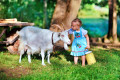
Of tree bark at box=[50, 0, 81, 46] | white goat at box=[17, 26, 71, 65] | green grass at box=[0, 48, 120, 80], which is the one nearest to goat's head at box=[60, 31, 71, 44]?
white goat at box=[17, 26, 71, 65]

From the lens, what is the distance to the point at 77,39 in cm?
733

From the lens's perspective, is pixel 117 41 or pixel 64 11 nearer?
pixel 64 11

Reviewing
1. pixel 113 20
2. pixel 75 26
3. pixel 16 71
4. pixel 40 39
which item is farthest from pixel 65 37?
pixel 113 20

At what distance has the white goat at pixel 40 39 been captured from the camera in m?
7.08

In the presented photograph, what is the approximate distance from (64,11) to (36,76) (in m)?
5.47

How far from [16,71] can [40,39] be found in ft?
4.69

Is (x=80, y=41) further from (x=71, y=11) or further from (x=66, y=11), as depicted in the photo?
(x=66, y=11)

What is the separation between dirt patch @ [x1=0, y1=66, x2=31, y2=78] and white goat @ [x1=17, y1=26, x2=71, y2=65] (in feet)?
2.75

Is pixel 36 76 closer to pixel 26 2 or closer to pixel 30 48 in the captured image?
pixel 30 48

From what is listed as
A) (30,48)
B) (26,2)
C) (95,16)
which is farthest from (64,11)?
(95,16)

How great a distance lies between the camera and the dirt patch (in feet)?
20.2

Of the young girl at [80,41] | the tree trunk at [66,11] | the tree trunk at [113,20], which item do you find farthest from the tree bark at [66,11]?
the tree trunk at [113,20]

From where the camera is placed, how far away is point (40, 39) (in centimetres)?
739

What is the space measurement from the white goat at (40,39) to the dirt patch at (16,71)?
0.84 metres
